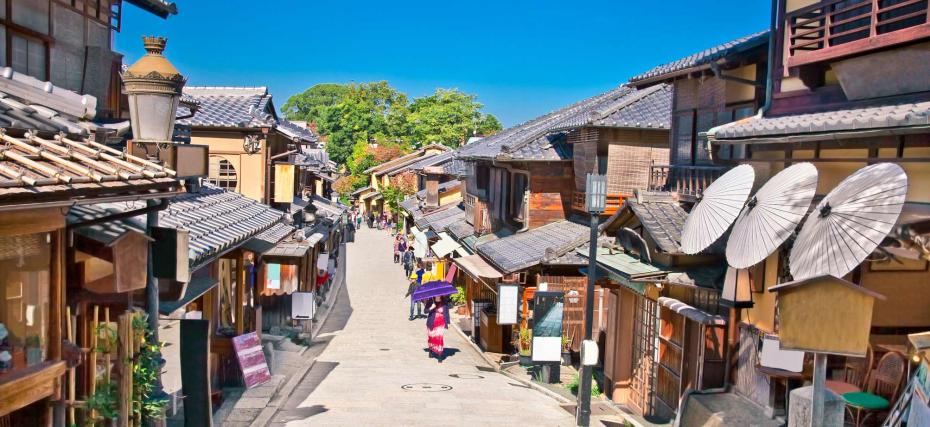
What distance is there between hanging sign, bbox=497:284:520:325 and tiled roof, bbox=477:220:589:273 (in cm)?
49

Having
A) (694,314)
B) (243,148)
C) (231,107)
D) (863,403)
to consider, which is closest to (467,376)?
(694,314)

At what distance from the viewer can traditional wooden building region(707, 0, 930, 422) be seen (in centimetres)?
844

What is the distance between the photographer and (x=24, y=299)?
6844 millimetres

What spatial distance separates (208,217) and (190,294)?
2.66m

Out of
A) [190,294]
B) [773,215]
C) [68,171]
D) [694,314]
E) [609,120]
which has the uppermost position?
[609,120]

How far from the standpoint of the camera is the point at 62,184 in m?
5.79

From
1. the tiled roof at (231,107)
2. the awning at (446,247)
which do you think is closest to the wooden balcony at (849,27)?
the tiled roof at (231,107)

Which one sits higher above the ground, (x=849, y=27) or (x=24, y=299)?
(x=849, y=27)

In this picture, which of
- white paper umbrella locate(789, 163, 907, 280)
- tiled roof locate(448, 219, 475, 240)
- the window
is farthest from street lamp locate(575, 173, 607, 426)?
tiled roof locate(448, 219, 475, 240)

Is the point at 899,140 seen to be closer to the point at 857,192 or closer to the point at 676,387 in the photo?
the point at 857,192

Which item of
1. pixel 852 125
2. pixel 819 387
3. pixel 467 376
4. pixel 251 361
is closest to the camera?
pixel 819 387

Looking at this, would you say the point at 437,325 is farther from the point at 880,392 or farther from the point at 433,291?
the point at 880,392

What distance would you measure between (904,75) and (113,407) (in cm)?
954

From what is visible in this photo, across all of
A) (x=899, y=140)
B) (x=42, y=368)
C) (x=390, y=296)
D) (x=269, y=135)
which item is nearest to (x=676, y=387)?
(x=899, y=140)
